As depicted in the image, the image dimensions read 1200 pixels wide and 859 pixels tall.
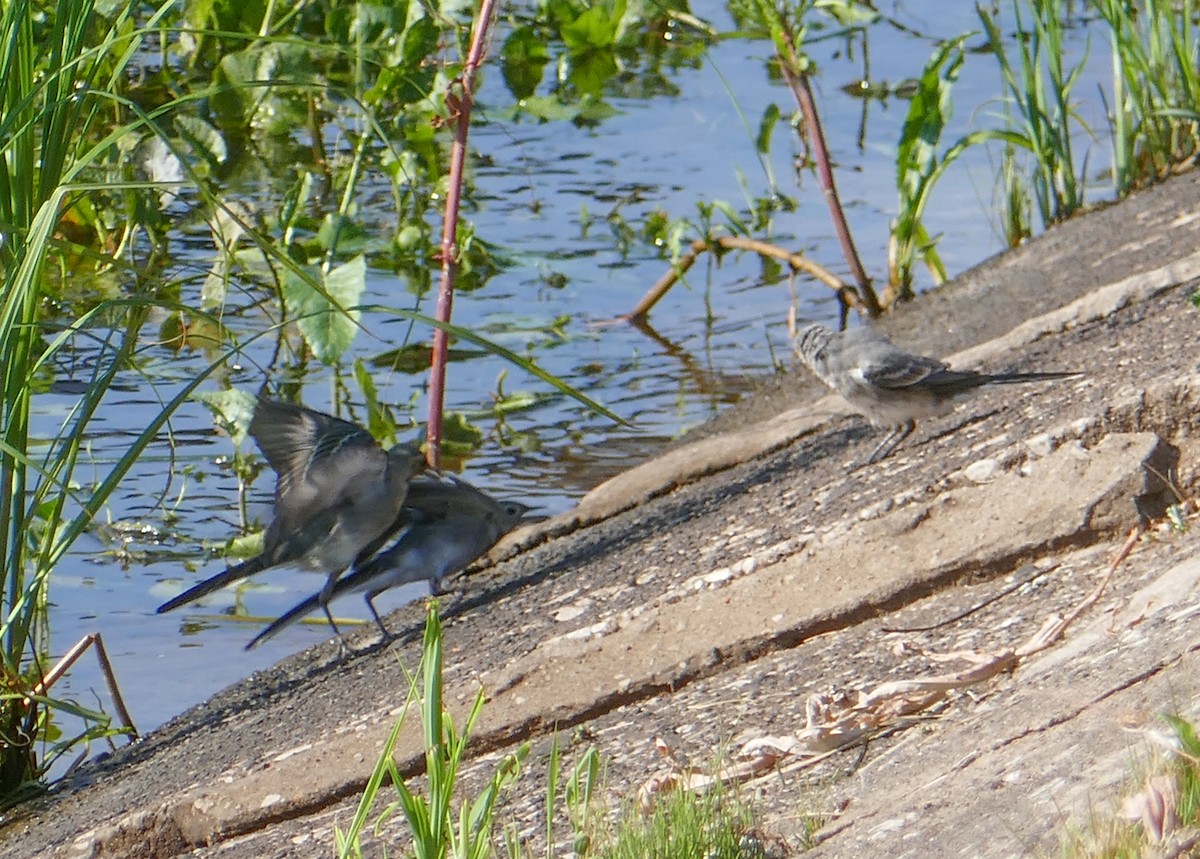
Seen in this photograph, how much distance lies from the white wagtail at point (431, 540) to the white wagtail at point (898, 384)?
3.37ft

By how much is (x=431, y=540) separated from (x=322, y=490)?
15.9 inches

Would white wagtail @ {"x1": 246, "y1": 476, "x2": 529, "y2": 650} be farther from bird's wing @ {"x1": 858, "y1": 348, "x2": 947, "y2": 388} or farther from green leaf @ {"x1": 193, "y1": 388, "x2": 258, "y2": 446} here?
bird's wing @ {"x1": 858, "y1": 348, "x2": 947, "y2": 388}

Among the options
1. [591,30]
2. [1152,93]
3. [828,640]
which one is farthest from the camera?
[591,30]

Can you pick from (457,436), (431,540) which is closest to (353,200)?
(457,436)

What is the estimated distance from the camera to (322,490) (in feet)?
13.9

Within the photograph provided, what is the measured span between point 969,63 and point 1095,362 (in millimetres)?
5780

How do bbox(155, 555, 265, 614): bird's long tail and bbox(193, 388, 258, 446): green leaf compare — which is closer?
bbox(155, 555, 265, 614): bird's long tail

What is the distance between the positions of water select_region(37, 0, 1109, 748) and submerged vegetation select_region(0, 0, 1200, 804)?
6 centimetres

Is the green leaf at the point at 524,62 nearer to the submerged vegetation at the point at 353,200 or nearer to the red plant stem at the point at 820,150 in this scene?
the submerged vegetation at the point at 353,200

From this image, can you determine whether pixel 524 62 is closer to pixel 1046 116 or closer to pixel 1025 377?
pixel 1046 116

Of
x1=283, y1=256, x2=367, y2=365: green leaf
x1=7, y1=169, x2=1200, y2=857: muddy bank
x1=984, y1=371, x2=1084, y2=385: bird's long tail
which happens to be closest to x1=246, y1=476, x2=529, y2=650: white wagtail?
x1=7, y1=169, x2=1200, y2=857: muddy bank

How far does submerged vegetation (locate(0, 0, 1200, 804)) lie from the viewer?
424 cm

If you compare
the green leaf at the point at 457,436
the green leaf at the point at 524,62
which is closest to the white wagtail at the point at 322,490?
the green leaf at the point at 457,436

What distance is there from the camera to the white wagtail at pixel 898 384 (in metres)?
4.45
